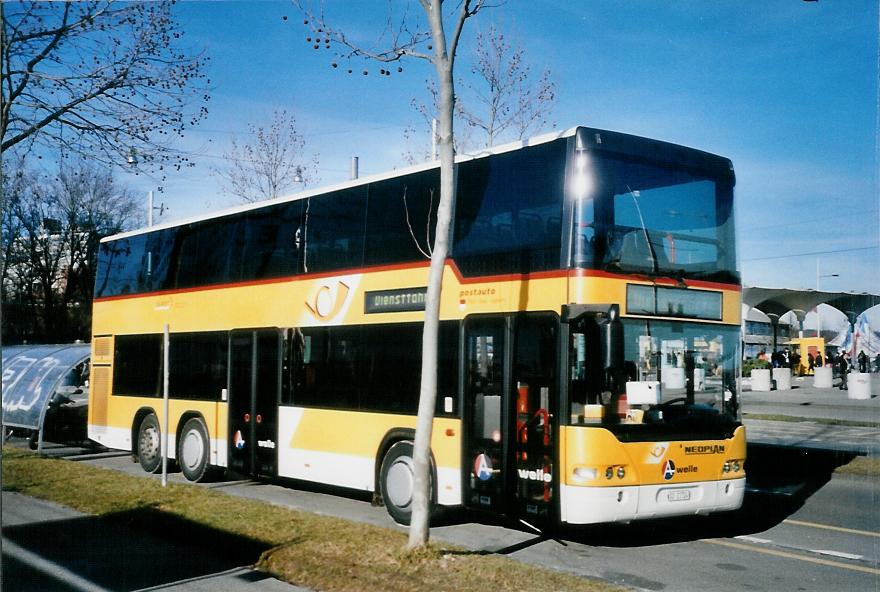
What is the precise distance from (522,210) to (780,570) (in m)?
4.54

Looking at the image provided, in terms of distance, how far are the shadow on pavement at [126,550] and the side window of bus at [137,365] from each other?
238 inches

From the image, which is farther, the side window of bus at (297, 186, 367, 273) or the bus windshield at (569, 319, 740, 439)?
the side window of bus at (297, 186, 367, 273)

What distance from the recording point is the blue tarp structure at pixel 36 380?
781 inches

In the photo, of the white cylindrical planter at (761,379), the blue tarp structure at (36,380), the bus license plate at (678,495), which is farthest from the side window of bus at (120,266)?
the white cylindrical planter at (761,379)

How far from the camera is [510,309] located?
10.2 meters

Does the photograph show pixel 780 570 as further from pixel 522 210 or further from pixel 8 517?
pixel 8 517

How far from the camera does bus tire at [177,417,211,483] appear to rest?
1564 centimetres

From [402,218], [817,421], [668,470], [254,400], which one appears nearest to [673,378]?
[668,470]

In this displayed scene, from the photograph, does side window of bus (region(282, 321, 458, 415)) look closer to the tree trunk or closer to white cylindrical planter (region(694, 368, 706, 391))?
the tree trunk

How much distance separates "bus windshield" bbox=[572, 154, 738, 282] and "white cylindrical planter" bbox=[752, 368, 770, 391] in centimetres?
3344

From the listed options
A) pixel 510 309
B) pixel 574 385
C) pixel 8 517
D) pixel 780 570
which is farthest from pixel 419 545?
pixel 8 517

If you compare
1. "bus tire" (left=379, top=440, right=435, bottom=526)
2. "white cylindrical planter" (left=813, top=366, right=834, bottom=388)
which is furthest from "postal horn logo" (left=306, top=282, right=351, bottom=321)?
"white cylindrical planter" (left=813, top=366, right=834, bottom=388)

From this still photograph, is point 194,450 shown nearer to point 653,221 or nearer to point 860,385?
point 653,221

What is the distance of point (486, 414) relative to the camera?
10.4 metres
